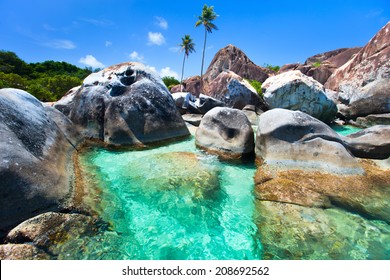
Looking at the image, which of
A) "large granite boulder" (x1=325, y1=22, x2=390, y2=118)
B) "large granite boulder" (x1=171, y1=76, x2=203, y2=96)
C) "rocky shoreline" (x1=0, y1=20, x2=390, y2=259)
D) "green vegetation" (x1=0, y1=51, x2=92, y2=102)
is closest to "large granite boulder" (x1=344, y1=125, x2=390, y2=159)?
"rocky shoreline" (x1=0, y1=20, x2=390, y2=259)

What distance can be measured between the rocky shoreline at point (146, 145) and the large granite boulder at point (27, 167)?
0.05 feet

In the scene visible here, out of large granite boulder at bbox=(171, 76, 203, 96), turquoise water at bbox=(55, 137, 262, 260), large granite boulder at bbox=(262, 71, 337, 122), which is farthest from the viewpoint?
large granite boulder at bbox=(171, 76, 203, 96)

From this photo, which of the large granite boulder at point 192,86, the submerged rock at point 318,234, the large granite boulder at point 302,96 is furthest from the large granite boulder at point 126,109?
the large granite boulder at point 192,86

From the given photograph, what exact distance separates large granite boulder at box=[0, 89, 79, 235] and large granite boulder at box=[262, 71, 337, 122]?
14.2 metres

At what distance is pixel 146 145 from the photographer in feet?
29.0

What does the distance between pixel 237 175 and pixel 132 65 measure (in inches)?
293

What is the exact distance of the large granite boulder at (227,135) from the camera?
7738 mm

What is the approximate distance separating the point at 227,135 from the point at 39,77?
4636 cm

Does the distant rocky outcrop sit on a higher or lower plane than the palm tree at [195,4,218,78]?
lower

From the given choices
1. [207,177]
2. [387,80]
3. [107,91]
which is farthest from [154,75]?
[387,80]

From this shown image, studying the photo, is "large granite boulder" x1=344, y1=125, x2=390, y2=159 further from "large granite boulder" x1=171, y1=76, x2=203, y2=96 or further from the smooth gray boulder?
"large granite boulder" x1=171, y1=76, x2=203, y2=96

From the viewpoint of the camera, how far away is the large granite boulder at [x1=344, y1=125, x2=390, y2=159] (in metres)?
6.58

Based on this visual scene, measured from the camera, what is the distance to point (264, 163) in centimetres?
660
